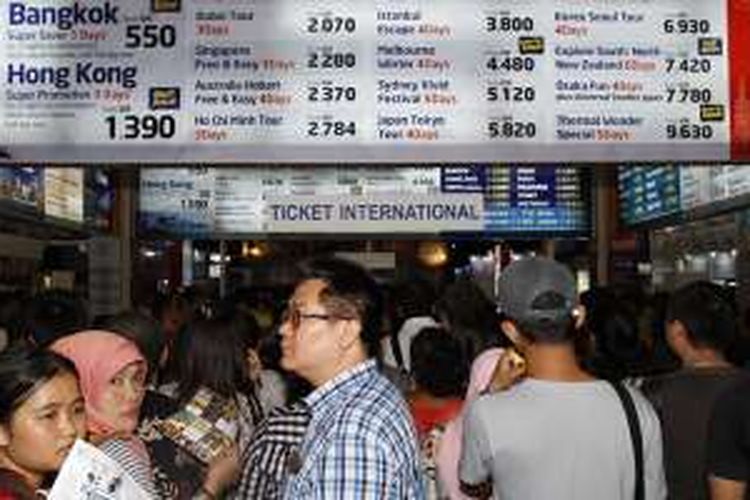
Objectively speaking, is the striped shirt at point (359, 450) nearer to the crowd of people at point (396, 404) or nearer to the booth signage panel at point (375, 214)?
the crowd of people at point (396, 404)

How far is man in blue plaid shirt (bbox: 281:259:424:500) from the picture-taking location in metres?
2.32

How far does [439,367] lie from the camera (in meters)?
4.56

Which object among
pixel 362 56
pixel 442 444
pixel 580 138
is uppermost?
pixel 362 56

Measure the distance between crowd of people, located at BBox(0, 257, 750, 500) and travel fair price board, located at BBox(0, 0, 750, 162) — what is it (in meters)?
0.89

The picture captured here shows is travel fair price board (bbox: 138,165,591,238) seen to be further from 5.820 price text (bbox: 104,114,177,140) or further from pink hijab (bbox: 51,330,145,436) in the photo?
pink hijab (bbox: 51,330,145,436)

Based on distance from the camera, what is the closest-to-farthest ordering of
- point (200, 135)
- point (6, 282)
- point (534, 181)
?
point (200, 135)
point (6, 282)
point (534, 181)

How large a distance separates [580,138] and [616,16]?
59 centimetres

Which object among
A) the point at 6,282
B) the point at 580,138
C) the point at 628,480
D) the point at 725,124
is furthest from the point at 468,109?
the point at 6,282

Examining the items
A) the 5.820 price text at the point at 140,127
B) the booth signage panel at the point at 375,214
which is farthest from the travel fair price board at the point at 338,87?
the booth signage panel at the point at 375,214

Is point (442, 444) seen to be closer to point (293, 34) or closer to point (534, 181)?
point (293, 34)

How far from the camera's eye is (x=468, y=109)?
219 inches

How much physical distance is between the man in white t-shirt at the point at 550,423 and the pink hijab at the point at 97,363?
0.89 meters

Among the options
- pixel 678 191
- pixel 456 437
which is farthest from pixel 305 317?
pixel 678 191

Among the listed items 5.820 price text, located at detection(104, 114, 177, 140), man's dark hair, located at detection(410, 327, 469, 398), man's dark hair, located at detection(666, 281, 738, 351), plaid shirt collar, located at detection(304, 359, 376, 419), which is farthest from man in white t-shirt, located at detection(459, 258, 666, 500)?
5.820 price text, located at detection(104, 114, 177, 140)
